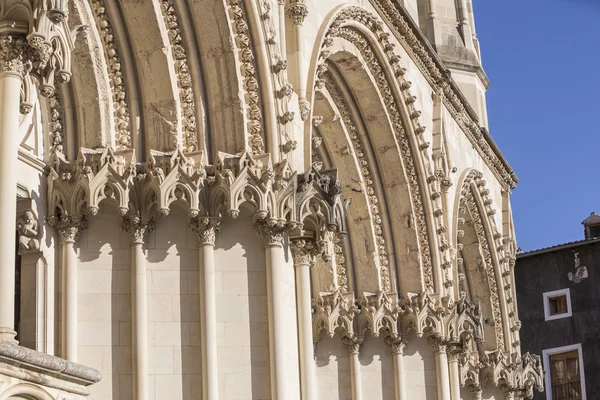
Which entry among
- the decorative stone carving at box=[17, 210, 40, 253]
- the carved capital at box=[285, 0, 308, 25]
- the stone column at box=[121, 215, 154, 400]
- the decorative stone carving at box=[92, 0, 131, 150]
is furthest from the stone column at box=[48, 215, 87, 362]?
the carved capital at box=[285, 0, 308, 25]

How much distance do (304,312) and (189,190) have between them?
2.02 meters

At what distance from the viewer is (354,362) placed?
18.1m

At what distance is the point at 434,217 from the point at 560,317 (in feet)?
48.8

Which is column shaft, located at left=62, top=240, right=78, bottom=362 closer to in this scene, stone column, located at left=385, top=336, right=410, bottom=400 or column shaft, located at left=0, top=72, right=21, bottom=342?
column shaft, located at left=0, top=72, right=21, bottom=342

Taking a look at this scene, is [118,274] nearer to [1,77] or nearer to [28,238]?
[28,238]

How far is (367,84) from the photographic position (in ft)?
60.5

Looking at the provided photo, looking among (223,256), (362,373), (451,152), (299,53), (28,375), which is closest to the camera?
(28,375)

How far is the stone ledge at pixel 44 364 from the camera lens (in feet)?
27.0

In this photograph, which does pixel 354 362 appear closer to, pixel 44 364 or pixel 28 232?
pixel 28 232

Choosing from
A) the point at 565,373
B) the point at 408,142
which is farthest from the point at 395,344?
the point at 565,373

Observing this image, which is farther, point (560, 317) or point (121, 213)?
point (560, 317)

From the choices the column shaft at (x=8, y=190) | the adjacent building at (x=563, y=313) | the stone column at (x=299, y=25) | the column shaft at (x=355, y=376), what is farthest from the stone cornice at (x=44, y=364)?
the adjacent building at (x=563, y=313)

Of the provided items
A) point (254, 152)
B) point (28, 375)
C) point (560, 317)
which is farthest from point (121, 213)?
point (560, 317)

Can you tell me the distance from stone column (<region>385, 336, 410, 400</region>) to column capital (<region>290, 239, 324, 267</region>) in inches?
190
